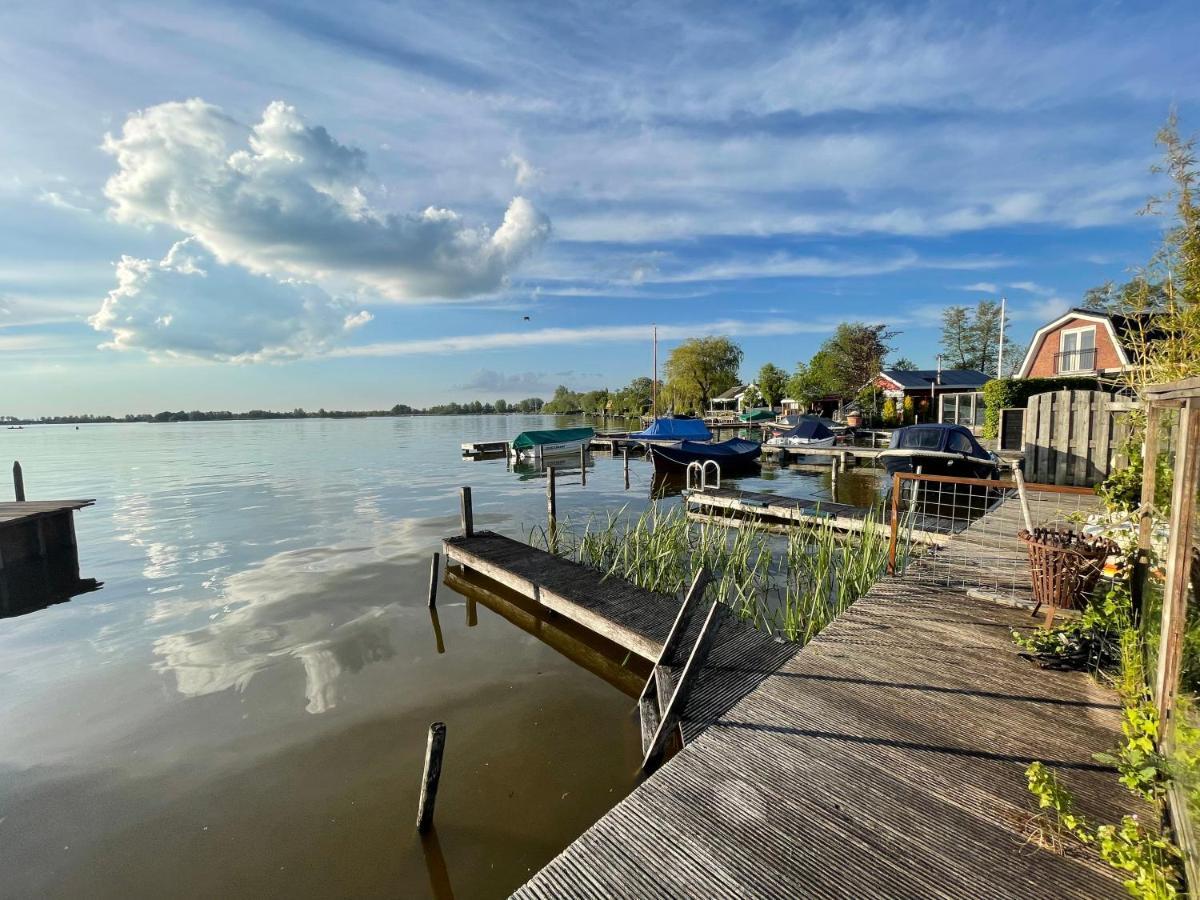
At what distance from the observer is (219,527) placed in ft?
49.2

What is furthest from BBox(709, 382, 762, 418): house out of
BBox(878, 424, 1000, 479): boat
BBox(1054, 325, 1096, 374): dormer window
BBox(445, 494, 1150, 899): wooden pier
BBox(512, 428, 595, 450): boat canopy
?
BBox(445, 494, 1150, 899): wooden pier

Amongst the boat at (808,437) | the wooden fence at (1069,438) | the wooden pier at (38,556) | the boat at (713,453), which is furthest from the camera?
the boat at (808,437)

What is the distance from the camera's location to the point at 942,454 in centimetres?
1534

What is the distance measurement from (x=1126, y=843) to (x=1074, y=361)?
106 feet

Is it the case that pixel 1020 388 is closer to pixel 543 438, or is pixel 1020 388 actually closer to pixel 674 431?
pixel 674 431

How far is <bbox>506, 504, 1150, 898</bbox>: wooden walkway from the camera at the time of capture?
2.25 m

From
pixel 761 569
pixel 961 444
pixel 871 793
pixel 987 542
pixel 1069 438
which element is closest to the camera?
pixel 871 793

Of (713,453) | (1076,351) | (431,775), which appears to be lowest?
(431,775)

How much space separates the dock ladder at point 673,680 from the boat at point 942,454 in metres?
13.1

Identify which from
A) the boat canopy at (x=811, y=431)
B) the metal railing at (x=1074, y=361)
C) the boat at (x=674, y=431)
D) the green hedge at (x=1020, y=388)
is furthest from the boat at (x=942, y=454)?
the metal railing at (x=1074, y=361)

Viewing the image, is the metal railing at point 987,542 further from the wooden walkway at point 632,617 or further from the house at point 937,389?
the house at point 937,389

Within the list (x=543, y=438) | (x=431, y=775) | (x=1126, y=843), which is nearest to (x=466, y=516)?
(x=431, y=775)

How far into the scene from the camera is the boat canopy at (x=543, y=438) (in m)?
28.0

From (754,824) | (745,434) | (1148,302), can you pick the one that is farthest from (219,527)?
(745,434)
